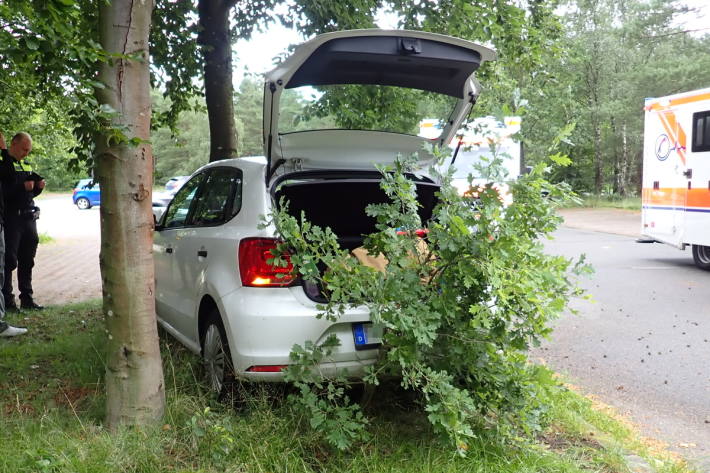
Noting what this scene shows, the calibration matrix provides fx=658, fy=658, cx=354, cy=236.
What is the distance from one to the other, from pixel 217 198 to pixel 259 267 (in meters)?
1.04

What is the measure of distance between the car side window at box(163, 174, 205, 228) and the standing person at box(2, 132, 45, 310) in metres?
2.42

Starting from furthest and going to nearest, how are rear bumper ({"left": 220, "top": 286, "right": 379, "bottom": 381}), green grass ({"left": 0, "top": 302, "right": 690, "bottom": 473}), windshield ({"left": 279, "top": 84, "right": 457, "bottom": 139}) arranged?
windshield ({"left": 279, "top": 84, "right": 457, "bottom": 139}) < rear bumper ({"left": 220, "top": 286, "right": 379, "bottom": 381}) < green grass ({"left": 0, "top": 302, "right": 690, "bottom": 473})

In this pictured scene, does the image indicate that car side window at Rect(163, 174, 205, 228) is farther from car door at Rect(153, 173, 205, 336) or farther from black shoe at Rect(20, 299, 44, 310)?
black shoe at Rect(20, 299, 44, 310)

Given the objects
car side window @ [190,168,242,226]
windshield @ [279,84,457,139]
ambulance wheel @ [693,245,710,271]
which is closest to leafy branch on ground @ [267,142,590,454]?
car side window @ [190,168,242,226]

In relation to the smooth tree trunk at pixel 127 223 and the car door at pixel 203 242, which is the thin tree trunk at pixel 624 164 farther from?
the smooth tree trunk at pixel 127 223

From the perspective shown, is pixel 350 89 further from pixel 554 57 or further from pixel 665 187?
pixel 665 187

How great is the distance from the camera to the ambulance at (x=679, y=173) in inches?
434

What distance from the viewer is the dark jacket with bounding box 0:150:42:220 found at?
6.82m

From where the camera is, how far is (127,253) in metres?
3.49

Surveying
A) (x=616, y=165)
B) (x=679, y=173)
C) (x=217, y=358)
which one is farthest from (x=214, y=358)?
(x=616, y=165)

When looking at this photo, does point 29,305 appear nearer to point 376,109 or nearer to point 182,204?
point 182,204

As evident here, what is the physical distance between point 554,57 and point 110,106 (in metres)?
7.42

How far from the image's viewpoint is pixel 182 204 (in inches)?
209

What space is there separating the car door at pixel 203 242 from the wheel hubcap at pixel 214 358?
0.27m
